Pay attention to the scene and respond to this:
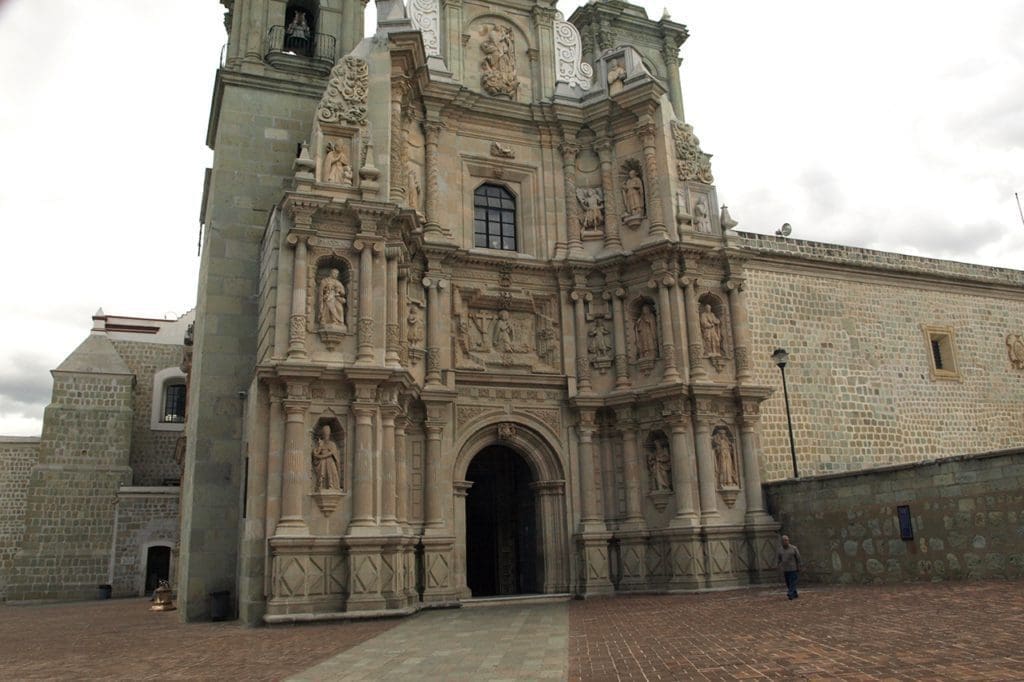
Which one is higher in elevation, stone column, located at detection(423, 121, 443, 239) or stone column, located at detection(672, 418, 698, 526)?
stone column, located at detection(423, 121, 443, 239)

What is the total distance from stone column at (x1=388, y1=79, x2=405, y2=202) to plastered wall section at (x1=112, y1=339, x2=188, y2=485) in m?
21.5

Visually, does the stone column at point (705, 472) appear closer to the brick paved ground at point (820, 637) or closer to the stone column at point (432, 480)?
the brick paved ground at point (820, 637)

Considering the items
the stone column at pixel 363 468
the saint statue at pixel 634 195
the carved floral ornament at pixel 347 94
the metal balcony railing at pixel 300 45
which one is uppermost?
the metal balcony railing at pixel 300 45

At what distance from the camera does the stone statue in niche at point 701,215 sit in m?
21.5

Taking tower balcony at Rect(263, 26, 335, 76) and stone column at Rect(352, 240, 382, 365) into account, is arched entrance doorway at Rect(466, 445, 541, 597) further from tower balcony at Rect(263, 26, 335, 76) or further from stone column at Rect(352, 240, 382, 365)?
tower balcony at Rect(263, 26, 335, 76)

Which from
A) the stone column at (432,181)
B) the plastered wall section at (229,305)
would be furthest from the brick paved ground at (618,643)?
the stone column at (432,181)

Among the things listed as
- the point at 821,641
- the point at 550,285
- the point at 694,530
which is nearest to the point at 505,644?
the point at 821,641

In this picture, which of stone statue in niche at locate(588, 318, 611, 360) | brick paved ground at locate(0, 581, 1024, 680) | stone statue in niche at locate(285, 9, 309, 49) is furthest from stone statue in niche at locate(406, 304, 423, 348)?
stone statue in niche at locate(285, 9, 309, 49)

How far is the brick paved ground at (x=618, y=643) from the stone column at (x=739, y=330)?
5.89 metres

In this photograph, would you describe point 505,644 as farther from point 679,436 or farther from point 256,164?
point 256,164

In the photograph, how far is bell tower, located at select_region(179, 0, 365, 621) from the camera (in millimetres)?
17625

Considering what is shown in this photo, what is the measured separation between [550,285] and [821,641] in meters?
13.5

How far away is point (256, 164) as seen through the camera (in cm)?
2009

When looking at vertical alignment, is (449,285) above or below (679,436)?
above
